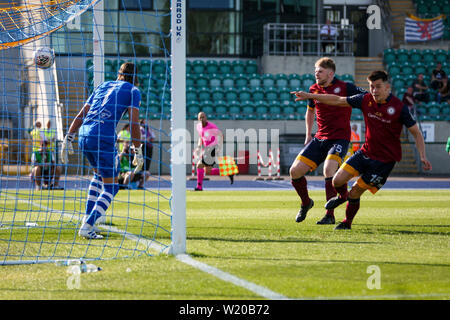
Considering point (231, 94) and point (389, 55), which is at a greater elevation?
point (389, 55)

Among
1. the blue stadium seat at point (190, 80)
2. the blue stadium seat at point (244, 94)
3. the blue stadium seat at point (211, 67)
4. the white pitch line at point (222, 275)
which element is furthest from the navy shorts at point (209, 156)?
the blue stadium seat at point (211, 67)

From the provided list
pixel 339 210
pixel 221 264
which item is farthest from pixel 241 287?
pixel 339 210

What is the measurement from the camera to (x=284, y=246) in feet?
24.2

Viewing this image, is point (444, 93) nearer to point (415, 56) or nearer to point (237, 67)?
point (415, 56)

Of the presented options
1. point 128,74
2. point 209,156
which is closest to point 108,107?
point 128,74

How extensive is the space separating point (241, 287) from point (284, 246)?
2396 millimetres

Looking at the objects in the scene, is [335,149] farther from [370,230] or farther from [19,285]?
[19,285]

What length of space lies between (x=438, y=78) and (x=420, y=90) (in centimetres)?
98

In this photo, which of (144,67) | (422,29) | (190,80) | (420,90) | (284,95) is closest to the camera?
(420,90)

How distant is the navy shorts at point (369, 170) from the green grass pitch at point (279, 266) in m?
0.63

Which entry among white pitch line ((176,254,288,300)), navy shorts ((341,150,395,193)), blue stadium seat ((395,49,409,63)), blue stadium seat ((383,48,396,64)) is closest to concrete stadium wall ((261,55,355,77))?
blue stadium seat ((383,48,396,64))

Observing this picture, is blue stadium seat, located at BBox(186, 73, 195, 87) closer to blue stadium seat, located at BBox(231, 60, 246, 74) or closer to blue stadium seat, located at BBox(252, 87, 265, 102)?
blue stadium seat, located at BBox(231, 60, 246, 74)

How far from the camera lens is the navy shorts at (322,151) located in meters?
9.78

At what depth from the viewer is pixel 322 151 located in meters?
9.92
